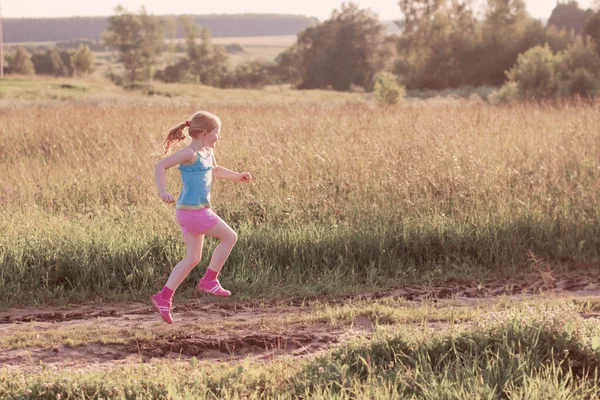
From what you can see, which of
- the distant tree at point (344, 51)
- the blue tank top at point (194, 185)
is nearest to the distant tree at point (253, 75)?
the distant tree at point (344, 51)

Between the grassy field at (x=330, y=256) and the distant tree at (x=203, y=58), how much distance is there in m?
81.1

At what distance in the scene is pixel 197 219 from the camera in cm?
546

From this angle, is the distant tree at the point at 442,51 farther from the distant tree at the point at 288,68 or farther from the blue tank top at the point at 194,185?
the blue tank top at the point at 194,185

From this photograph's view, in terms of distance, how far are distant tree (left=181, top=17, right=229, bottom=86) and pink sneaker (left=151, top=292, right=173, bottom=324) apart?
87.4m

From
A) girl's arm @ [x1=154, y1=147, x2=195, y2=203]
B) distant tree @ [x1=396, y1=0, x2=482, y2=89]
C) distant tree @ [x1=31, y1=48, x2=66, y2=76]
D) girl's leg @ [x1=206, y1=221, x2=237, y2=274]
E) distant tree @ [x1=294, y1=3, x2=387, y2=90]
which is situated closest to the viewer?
girl's arm @ [x1=154, y1=147, x2=195, y2=203]

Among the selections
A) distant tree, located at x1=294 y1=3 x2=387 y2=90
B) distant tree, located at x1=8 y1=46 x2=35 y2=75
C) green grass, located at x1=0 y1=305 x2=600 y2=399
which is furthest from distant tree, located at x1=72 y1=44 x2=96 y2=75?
green grass, located at x1=0 y1=305 x2=600 y2=399

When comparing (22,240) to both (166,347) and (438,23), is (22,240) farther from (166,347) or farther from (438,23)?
(438,23)

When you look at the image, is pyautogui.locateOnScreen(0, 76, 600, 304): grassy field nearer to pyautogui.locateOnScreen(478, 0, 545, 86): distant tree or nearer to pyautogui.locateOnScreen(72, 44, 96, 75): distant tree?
pyautogui.locateOnScreen(478, 0, 545, 86): distant tree

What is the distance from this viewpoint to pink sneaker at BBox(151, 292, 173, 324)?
18.3 feet

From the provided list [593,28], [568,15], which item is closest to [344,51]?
[568,15]

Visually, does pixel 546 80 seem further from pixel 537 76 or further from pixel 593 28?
pixel 593 28

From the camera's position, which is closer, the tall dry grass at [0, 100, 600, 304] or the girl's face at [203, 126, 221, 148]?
the girl's face at [203, 126, 221, 148]

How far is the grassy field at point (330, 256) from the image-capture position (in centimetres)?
422

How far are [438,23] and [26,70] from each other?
187 feet
